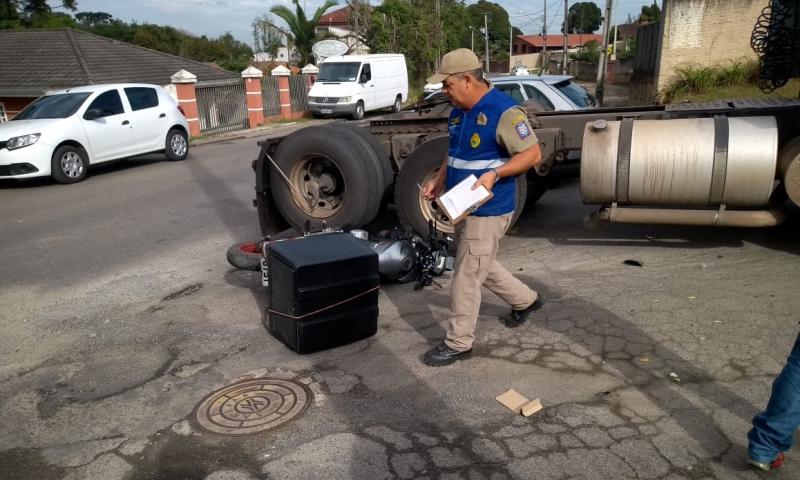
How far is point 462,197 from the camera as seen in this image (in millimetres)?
3723

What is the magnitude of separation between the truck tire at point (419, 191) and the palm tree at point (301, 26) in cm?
3129

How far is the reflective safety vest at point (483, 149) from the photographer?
12.4 ft

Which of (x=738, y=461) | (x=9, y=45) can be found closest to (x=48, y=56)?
(x=9, y=45)

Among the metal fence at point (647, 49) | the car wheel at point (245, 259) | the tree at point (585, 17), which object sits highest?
the tree at point (585, 17)

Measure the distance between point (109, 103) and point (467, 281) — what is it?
442 inches

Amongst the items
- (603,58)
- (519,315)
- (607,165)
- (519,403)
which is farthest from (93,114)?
(603,58)

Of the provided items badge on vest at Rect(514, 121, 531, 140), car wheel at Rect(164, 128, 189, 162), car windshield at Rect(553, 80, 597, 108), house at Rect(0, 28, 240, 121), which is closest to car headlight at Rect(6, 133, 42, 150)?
car wheel at Rect(164, 128, 189, 162)

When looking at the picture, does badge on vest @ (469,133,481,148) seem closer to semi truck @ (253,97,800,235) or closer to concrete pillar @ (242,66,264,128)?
semi truck @ (253,97,800,235)

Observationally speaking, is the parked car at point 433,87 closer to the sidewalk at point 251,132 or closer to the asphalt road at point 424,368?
the asphalt road at point 424,368

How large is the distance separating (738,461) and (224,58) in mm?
70576

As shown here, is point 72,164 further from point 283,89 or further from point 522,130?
point 283,89

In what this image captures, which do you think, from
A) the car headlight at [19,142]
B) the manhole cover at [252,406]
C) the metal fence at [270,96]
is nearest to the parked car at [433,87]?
the manhole cover at [252,406]

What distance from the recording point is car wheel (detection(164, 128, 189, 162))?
14.3 metres

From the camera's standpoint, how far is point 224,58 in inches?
2670
